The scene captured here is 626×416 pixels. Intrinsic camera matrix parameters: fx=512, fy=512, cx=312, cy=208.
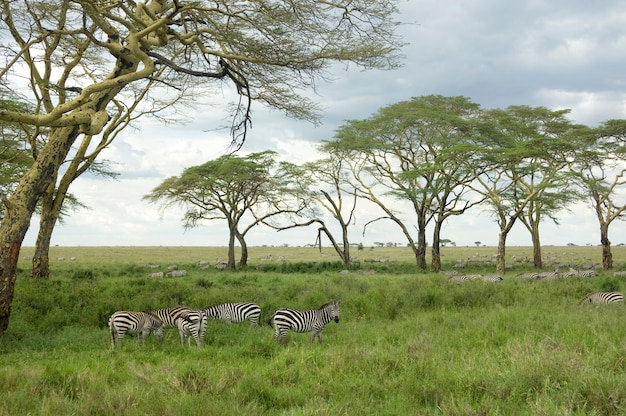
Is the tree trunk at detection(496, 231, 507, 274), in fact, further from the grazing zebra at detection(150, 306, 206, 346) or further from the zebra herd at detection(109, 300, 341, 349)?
the grazing zebra at detection(150, 306, 206, 346)

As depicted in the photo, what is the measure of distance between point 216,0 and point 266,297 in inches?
342

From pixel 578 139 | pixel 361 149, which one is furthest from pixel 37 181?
pixel 578 139

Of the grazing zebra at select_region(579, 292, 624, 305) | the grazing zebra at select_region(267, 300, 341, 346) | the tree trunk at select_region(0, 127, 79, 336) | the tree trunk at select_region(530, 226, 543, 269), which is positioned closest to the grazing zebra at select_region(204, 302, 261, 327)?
the grazing zebra at select_region(267, 300, 341, 346)

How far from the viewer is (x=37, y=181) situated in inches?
437

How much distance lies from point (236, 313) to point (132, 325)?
9.49ft

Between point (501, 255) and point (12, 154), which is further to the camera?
point (501, 255)

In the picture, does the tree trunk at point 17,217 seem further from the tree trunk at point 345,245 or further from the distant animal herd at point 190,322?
the tree trunk at point 345,245

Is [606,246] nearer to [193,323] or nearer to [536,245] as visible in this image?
[536,245]

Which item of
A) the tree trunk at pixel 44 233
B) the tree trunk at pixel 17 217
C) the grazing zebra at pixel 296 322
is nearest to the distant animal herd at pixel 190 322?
the grazing zebra at pixel 296 322

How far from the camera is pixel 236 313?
1202 cm

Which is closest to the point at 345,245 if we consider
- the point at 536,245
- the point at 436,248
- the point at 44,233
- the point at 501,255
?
the point at 436,248

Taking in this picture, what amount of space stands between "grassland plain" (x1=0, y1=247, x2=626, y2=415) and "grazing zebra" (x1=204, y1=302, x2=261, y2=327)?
286 millimetres

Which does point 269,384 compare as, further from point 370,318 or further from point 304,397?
point 370,318

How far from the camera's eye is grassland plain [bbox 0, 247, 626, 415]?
5277 mm
